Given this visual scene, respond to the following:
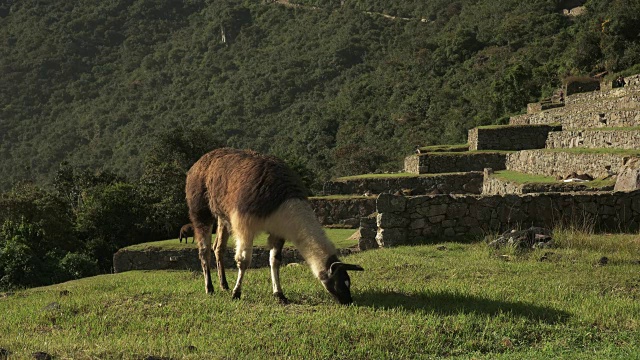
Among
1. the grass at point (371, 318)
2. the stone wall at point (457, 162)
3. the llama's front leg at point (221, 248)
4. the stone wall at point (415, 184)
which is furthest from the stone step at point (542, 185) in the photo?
the llama's front leg at point (221, 248)

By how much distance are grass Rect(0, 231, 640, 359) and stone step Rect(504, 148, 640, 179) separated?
23.4ft

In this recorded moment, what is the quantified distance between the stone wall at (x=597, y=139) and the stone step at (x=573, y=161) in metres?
0.60

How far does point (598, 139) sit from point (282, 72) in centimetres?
6195

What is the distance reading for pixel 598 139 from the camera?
1923cm

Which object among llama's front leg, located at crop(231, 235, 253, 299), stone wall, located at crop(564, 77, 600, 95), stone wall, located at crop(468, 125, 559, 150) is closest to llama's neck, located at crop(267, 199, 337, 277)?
llama's front leg, located at crop(231, 235, 253, 299)

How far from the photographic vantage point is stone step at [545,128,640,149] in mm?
17203

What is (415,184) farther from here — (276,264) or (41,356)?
(41,356)

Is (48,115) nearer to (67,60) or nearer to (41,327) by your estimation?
(67,60)

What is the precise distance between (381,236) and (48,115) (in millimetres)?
86384

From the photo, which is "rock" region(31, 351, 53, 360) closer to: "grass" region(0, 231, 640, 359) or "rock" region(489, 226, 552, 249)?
"grass" region(0, 231, 640, 359)

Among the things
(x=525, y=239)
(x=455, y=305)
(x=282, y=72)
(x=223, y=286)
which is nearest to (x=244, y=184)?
(x=223, y=286)

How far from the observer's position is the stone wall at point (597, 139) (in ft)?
56.4

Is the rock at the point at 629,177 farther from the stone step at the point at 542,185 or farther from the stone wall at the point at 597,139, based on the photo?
the stone wall at the point at 597,139

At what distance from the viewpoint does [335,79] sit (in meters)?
74.9
